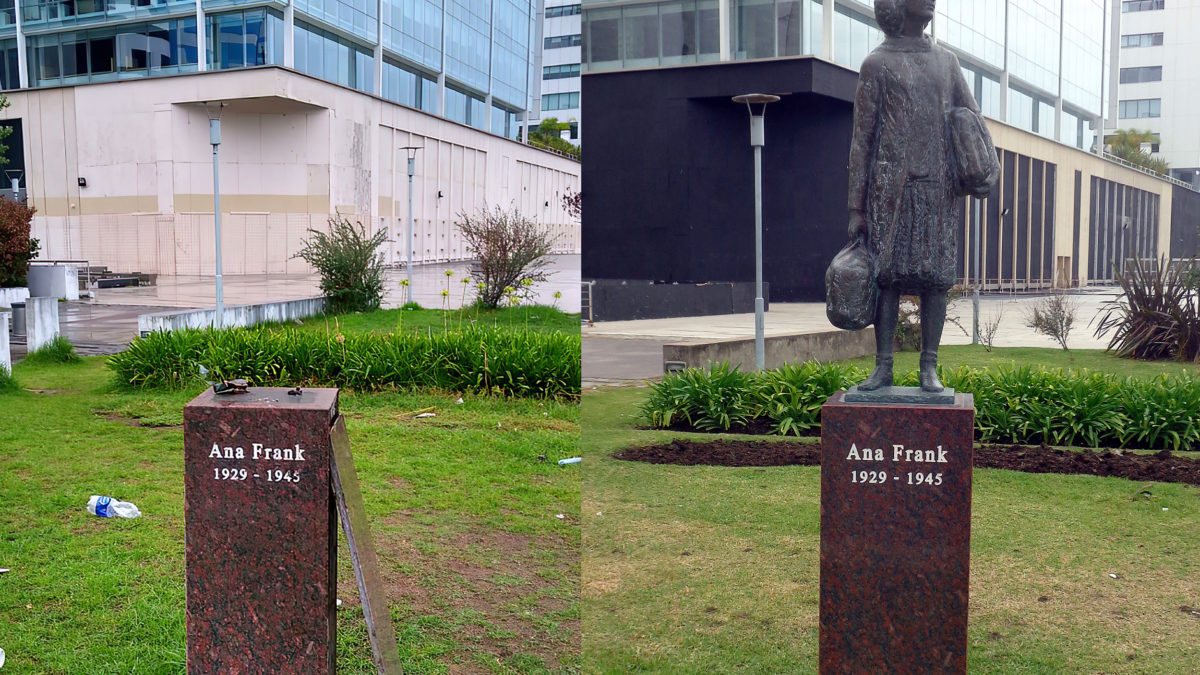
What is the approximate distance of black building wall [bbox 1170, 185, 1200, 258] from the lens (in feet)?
48.2

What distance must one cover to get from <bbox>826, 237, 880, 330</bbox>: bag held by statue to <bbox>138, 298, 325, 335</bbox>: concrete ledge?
909cm

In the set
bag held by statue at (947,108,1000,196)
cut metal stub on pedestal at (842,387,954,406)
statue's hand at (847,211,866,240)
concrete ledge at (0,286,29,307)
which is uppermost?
bag held by statue at (947,108,1000,196)

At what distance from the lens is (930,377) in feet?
12.8

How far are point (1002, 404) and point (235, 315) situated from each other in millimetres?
9974

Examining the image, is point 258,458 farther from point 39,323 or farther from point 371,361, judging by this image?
point 39,323

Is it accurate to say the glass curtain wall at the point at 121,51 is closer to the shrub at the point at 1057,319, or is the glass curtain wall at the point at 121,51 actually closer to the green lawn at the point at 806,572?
the shrub at the point at 1057,319

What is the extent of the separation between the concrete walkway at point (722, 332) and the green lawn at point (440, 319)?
0.64m

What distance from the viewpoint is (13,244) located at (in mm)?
18203

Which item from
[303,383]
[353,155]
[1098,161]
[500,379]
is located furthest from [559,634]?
[353,155]

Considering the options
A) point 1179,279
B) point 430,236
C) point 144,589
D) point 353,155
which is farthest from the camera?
point 430,236

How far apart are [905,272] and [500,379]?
6326 mm

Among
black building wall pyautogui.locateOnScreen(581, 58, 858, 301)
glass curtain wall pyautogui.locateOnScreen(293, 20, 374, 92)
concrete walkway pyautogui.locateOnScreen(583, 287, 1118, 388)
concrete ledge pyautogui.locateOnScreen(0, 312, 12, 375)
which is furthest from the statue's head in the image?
glass curtain wall pyautogui.locateOnScreen(293, 20, 374, 92)

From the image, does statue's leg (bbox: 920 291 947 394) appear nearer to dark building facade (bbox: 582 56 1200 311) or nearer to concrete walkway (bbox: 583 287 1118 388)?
concrete walkway (bbox: 583 287 1118 388)

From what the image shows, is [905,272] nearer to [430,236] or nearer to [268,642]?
[268,642]
